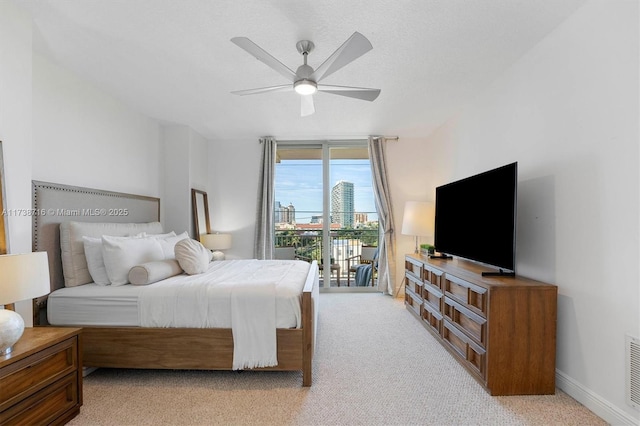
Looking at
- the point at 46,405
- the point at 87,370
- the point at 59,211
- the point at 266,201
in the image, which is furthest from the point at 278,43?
the point at 87,370

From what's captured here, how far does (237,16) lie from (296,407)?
2.59 m

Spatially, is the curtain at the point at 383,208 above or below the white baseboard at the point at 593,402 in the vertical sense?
above

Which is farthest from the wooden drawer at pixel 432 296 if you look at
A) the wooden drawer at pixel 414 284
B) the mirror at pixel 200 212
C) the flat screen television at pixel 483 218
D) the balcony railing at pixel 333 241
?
the mirror at pixel 200 212

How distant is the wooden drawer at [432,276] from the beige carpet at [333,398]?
635 mm

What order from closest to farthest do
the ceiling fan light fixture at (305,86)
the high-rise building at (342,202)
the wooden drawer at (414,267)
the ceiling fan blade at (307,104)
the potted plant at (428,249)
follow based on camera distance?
1. the ceiling fan light fixture at (305,86)
2. the ceiling fan blade at (307,104)
3. the wooden drawer at (414,267)
4. the potted plant at (428,249)
5. the high-rise building at (342,202)

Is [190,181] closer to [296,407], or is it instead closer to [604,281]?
[296,407]

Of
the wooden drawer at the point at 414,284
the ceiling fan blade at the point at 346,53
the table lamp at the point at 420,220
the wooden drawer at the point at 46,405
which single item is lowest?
the wooden drawer at the point at 46,405

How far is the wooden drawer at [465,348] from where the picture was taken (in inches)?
86.3

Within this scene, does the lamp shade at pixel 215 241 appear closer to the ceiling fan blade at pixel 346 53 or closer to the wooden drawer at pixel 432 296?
the wooden drawer at pixel 432 296

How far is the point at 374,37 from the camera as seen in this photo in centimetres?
221

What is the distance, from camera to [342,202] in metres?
5.11

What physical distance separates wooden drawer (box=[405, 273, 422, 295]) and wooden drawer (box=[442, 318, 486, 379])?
28.8 inches

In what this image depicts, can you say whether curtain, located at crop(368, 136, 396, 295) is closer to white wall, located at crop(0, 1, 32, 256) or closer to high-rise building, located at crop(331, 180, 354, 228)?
high-rise building, located at crop(331, 180, 354, 228)

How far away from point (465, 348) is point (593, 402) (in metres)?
0.77
